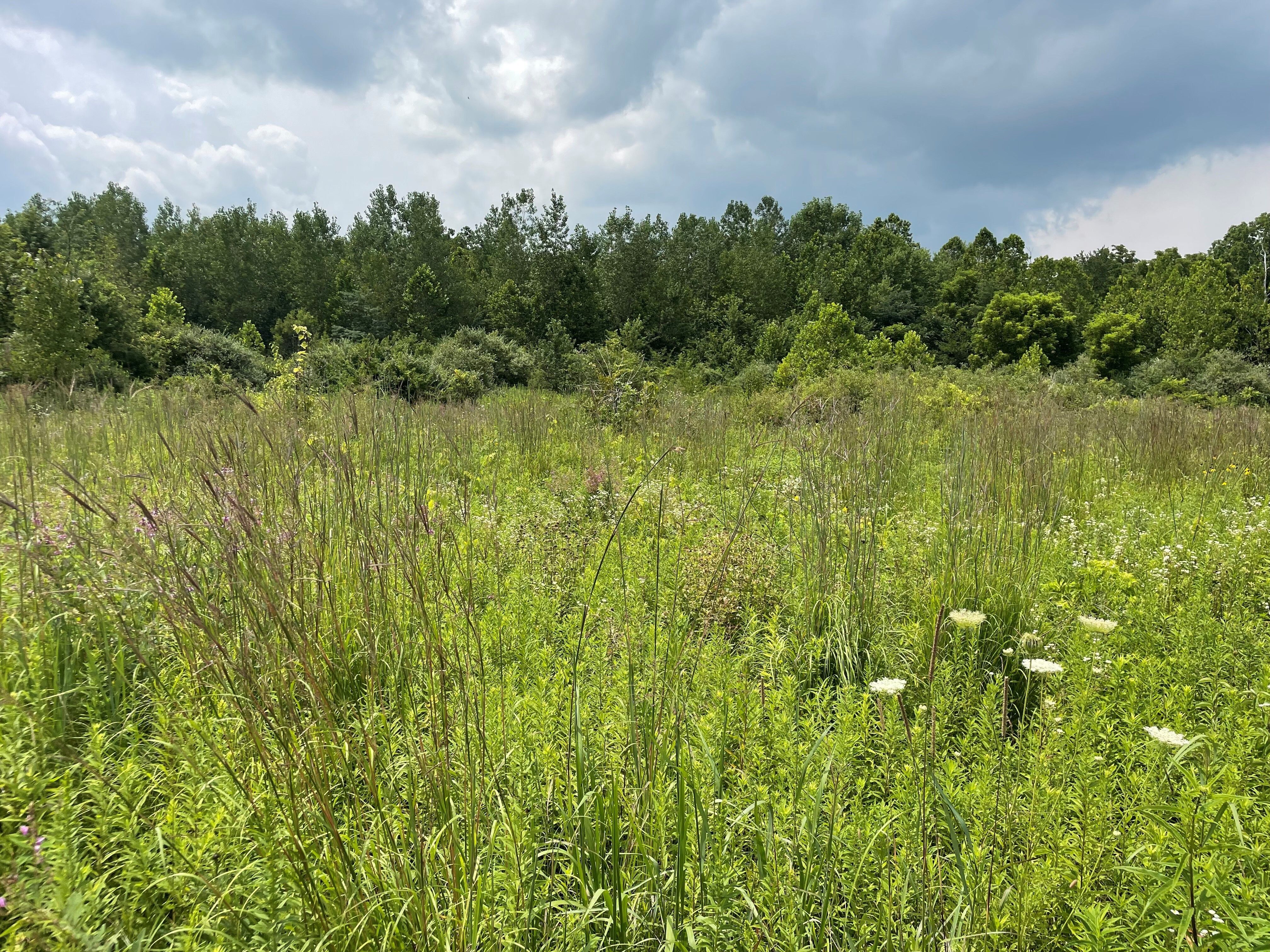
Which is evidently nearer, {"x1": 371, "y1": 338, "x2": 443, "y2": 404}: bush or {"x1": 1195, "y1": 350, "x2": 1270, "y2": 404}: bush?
{"x1": 371, "y1": 338, "x2": 443, "y2": 404}: bush

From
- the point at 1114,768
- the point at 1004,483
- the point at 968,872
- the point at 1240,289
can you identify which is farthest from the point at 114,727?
the point at 1240,289

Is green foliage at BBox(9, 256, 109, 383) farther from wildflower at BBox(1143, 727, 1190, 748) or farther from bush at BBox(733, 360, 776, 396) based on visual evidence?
wildflower at BBox(1143, 727, 1190, 748)

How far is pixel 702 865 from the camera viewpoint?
105 cm

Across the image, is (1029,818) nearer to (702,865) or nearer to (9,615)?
(702,865)

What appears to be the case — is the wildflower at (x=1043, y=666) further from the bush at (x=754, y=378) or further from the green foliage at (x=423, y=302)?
the green foliage at (x=423, y=302)

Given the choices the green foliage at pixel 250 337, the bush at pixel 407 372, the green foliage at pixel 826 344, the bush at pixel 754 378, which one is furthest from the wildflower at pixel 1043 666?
the green foliage at pixel 250 337

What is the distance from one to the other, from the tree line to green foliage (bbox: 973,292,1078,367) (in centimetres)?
10

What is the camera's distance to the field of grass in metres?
1.08

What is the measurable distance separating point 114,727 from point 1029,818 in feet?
8.54

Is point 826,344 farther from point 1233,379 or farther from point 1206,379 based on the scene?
point 1233,379

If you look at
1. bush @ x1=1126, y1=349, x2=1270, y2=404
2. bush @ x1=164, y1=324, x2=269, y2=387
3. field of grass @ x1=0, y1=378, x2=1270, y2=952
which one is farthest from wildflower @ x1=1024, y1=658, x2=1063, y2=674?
bush @ x1=1126, y1=349, x2=1270, y2=404

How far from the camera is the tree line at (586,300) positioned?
16266 mm

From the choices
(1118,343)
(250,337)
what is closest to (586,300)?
(250,337)

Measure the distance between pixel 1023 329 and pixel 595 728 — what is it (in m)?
30.1
